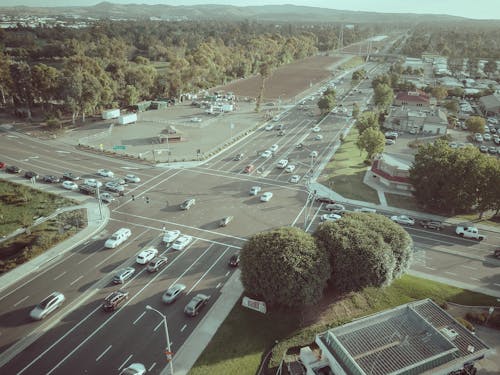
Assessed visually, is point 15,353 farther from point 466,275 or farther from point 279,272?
point 466,275

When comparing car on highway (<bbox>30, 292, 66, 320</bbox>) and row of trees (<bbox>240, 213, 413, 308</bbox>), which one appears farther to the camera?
car on highway (<bbox>30, 292, 66, 320</bbox>)

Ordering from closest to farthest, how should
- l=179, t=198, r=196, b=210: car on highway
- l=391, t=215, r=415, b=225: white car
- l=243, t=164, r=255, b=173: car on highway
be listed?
l=391, t=215, r=415, b=225: white car → l=179, t=198, r=196, b=210: car on highway → l=243, t=164, r=255, b=173: car on highway

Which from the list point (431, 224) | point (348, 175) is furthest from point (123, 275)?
point (348, 175)

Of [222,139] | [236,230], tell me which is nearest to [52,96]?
[222,139]

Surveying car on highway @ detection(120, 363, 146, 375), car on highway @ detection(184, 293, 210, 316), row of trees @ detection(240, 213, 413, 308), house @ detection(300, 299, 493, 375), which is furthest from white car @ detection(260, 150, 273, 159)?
car on highway @ detection(120, 363, 146, 375)

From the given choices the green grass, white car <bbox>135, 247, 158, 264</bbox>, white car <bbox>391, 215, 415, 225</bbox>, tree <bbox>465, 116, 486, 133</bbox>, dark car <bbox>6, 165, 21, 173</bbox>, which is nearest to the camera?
white car <bbox>135, 247, 158, 264</bbox>

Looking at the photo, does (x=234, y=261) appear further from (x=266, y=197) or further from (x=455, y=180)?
(x=455, y=180)

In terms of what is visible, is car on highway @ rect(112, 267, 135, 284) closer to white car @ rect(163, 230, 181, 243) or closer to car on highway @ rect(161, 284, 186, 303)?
car on highway @ rect(161, 284, 186, 303)
